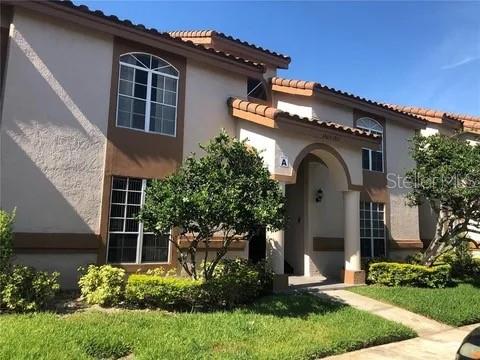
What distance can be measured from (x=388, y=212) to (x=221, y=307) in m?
9.62

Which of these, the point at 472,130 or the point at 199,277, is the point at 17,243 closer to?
the point at 199,277

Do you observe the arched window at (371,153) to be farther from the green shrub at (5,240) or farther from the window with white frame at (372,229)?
the green shrub at (5,240)

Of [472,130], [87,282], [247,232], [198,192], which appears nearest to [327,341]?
[247,232]

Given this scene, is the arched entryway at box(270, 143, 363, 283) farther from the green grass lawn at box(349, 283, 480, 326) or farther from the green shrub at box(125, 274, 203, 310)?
the green shrub at box(125, 274, 203, 310)

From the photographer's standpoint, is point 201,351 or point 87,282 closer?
point 201,351

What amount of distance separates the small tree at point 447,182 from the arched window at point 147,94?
25.8 feet

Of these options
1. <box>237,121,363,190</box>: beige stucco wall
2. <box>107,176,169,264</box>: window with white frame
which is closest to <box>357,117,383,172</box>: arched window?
<box>237,121,363,190</box>: beige stucco wall

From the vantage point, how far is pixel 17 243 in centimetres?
941

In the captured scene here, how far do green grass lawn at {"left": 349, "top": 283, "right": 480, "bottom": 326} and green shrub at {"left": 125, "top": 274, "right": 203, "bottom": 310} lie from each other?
5.00 m

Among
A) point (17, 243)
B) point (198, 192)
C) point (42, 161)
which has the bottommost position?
point (17, 243)

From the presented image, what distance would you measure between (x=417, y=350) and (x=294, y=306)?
8.60 feet

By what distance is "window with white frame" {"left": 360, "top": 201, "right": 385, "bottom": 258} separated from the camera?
16.0 meters

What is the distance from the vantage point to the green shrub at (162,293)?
350 inches

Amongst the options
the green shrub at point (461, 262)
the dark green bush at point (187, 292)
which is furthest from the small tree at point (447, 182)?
the dark green bush at point (187, 292)
